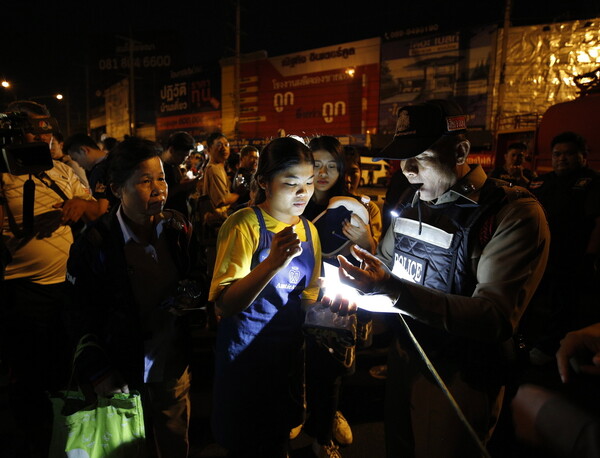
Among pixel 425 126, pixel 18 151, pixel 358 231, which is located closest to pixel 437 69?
pixel 358 231

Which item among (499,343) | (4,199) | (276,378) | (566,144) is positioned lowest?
(276,378)

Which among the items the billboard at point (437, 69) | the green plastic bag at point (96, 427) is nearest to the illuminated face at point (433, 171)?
the green plastic bag at point (96, 427)

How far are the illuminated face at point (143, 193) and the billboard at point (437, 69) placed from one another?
56.3ft

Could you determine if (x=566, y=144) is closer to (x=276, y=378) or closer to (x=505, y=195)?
(x=505, y=195)

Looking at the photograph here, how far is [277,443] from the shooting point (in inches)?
88.7

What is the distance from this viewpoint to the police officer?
1567 mm

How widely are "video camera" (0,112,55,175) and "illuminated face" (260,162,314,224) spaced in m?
1.59

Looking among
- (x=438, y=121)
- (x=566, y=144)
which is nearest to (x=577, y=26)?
(x=566, y=144)

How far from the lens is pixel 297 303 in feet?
7.68

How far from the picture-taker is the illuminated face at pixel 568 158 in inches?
199

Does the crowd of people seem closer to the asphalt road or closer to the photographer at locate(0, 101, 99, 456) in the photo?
the photographer at locate(0, 101, 99, 456)

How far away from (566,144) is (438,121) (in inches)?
173

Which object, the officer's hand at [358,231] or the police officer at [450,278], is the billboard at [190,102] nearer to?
the officer's hand at [358,231]

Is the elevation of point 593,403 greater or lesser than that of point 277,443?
greater
